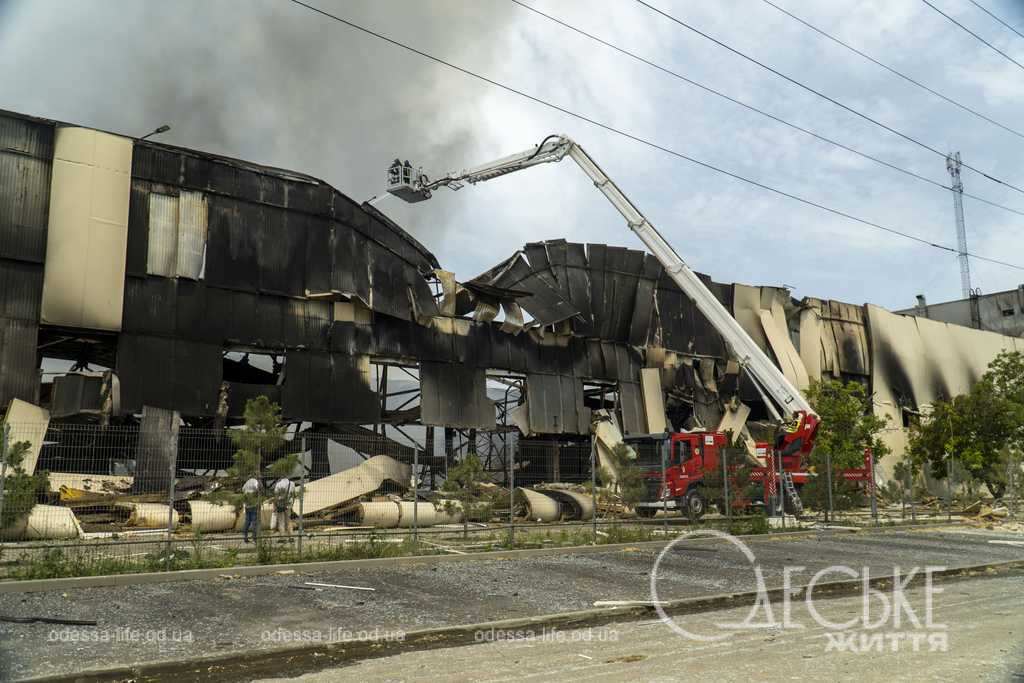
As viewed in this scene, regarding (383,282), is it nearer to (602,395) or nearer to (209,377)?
(209,377)

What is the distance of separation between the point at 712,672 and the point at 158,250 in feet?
80.8

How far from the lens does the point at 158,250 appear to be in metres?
27.3

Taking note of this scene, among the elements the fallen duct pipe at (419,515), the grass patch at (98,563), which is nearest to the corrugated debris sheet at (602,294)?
the fallen duct pipe at (419,515)

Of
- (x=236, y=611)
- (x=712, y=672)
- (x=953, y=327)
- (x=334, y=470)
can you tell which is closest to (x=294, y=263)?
(x=334, y=470)

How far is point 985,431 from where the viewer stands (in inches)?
1457

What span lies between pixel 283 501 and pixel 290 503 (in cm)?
16

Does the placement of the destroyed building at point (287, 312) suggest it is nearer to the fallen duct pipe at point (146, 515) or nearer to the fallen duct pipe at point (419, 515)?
the fallen duct pipe at point (419, 515)

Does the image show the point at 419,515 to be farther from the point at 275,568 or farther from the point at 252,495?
the point at 275,568

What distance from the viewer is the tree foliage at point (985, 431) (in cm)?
3600

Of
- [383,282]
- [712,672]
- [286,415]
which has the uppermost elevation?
[383,282]

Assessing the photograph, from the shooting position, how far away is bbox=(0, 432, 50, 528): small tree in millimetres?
13266

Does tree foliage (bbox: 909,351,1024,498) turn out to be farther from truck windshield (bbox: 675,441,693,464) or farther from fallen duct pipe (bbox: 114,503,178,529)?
fallen duct pipe (bbox: 114,503,178,529)

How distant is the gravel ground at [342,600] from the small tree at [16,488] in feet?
7.19

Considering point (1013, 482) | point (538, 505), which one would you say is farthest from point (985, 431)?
point (538, 505)
